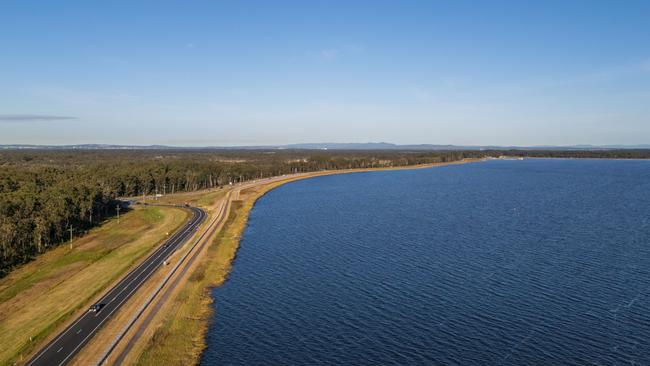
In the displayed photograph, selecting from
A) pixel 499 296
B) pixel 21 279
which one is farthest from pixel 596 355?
pixel 21 279

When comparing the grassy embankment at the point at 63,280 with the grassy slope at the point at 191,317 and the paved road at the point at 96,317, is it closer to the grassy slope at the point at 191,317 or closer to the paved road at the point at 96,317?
the paved road at the point at 96,317

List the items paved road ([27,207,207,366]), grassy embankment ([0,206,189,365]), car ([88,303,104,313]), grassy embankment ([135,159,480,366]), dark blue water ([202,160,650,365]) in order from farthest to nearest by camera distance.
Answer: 1. car ([88,303,104,313])
2. grassy embankment ([0,206,189,365])
3. dark blue water ([202,160,650,365])
4. grassy embankment ([135,159,480,366])
5. paved road ([27,207,207,366])

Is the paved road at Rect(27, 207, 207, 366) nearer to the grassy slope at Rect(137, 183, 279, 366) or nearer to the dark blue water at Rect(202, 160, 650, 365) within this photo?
the grassy slope at Rect(137, 183, 279, 366)

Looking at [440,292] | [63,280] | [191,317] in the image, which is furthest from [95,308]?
[440,292]

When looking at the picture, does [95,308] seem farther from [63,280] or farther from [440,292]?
[440,292]

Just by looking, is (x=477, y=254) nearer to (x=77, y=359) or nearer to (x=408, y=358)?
(x=408, y=358)

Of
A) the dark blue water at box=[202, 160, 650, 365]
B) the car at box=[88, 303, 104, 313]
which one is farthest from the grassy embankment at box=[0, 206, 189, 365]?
the dark blue water at box=[202, 160, 650, 365]
